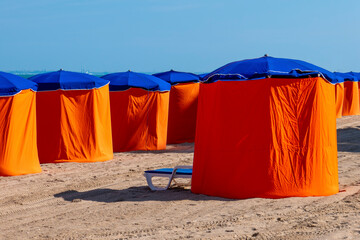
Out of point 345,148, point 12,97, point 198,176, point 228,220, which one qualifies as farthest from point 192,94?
point 228,220

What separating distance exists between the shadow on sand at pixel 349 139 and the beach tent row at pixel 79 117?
15.1 ft

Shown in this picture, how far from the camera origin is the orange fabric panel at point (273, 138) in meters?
9.09

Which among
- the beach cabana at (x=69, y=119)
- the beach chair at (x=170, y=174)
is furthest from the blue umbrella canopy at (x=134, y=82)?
the beach chair at (x=170, y=174)

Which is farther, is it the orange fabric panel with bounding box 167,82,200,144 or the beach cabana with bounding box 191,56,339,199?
the orange fabric panel with bounding box 167,82,200,144

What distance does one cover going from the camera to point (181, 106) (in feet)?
63.7

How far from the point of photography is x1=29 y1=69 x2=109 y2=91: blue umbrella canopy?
14750 millimetres

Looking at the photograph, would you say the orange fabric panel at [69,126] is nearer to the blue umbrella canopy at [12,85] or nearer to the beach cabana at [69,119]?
the beach cabana at [69,119]

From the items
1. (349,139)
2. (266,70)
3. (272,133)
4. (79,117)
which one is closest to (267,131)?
(272,133)

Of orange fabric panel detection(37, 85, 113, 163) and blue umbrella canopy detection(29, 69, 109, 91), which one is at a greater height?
blue umbrella canopy detection(29, 69, 109, 91)

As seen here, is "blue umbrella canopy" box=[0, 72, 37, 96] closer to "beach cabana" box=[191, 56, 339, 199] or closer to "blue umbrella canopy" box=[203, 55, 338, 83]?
"blue umbrella canopy" box=[203, 55, 338, 83]

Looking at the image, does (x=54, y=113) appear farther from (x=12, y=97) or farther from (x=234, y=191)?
(x=234, y=191)

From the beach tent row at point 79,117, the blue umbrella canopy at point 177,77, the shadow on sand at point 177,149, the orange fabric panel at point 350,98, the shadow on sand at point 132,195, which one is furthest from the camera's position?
the orange fabric panel at point 350,98

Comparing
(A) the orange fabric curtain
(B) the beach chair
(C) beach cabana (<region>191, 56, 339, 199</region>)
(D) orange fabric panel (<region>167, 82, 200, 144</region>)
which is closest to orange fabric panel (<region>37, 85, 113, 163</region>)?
(D) orange fabric panel (<region>167, 82, 200, 144</region>)

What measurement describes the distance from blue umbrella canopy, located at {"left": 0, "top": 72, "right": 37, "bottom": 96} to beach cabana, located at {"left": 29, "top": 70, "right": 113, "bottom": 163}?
1.42 m
